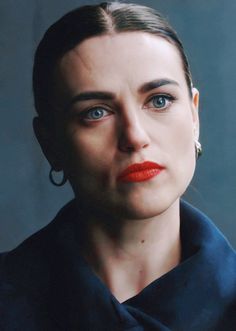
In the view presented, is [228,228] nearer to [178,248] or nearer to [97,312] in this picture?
[178,248]

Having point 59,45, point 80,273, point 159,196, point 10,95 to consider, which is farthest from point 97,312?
point 10,95

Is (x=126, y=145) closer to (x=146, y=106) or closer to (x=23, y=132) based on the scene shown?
(x=146, y=106)

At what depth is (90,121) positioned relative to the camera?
1012 millimetres

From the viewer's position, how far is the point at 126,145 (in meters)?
0.97

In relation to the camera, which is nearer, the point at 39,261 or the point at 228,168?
the point at 39,261

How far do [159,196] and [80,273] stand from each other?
166 millimetres

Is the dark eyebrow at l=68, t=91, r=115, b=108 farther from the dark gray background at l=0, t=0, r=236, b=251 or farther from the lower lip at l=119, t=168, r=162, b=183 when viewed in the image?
the dark gray background at l=0, t=0, r=236, b=251

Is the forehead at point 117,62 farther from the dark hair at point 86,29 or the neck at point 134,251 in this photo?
the neck at point 134,251

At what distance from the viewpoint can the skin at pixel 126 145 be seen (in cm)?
98

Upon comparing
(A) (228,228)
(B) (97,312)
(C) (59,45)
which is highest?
(C) (59,45)

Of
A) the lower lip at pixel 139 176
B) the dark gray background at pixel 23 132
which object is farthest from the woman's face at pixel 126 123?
the dark gray background at pixel 23 132

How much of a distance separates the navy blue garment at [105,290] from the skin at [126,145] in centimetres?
4

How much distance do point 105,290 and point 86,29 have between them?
1.15 ft

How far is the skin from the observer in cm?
98
